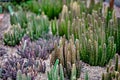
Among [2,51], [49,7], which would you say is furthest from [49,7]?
[2,51]

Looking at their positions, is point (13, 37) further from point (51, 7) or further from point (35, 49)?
point (51, 7)

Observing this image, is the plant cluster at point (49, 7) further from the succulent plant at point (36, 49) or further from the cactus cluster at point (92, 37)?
the succulent plant at point (36, 49)

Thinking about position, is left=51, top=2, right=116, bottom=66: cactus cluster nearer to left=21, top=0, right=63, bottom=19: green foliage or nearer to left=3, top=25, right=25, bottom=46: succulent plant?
left=3, top=25, right=25, bottom=46: succulent plant

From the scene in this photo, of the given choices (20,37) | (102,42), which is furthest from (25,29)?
(102,42)

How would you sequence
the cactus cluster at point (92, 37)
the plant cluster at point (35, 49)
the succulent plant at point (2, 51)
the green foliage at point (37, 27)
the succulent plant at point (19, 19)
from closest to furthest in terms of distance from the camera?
1. the cactus cluster at point (92, 37)
2. the plant cluster at point (35, 49)
3. the succulent plant at point (2, 51)
4. the green foliage at point (37, 27)
5. the succulent plant at point (19, 19)

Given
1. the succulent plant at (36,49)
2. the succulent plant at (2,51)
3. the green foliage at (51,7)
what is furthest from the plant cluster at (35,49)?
the green foliage at (51,7)

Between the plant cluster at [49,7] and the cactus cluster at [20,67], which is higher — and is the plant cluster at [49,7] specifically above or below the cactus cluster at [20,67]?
above
